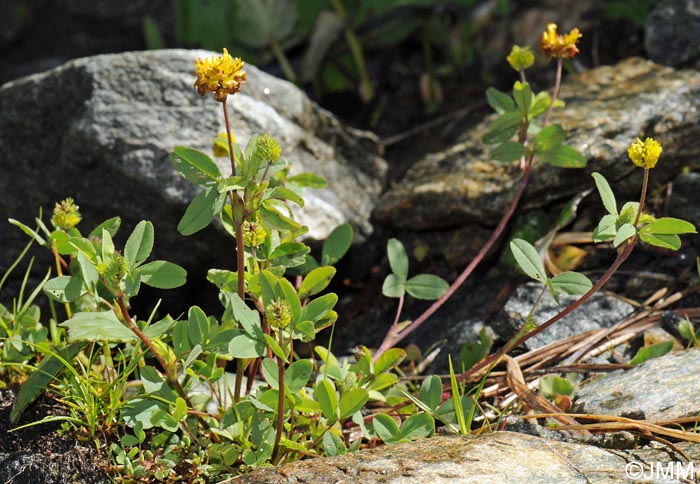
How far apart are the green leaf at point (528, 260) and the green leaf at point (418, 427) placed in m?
0.51

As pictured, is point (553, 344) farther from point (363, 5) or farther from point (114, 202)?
point (363, 5)

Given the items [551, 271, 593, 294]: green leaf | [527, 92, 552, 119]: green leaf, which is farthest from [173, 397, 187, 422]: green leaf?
[527, 92, 552, 119]: green leaf

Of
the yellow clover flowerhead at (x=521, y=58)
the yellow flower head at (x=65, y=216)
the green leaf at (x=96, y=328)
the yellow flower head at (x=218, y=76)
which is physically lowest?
the green leaf at (x=96, y=328)

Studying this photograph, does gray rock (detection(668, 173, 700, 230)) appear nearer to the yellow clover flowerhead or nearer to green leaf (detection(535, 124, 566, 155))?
green leaf (detection(535, 124, 566, 155))

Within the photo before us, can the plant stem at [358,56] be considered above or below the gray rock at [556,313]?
above

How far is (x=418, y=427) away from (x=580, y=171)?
4.57 feet

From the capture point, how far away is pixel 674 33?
12.0ft

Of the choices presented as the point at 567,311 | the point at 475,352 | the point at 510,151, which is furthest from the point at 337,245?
the point at 567,311

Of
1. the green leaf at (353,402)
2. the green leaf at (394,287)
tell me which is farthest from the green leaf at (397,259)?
the green leaf at (353,402)

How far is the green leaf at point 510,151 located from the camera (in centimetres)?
267

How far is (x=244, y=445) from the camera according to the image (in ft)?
6.66

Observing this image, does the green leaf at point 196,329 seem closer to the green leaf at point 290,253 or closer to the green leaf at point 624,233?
the green leaf at point 290,253

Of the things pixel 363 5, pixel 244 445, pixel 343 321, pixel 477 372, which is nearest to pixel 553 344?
pixel 477 372

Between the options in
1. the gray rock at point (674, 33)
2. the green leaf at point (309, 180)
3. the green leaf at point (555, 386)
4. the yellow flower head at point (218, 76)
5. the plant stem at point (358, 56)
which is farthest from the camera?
the plant stem at point (358, 56)
